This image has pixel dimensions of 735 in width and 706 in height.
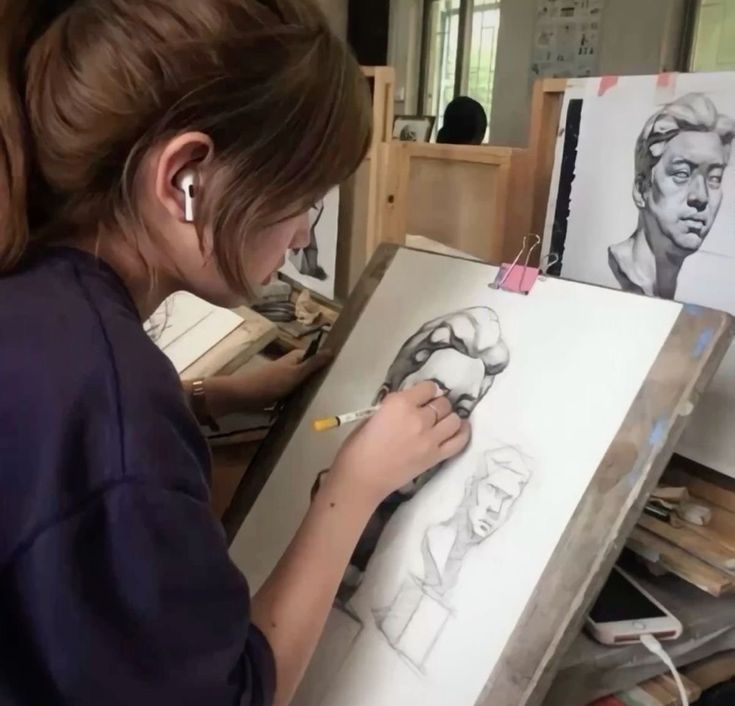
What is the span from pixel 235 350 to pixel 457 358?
53 cm

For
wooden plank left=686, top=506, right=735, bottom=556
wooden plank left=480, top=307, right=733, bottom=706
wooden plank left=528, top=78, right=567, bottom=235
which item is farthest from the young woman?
wooden plank left=528, top=78, right=567, bottom=235

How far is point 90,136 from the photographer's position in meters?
0.58

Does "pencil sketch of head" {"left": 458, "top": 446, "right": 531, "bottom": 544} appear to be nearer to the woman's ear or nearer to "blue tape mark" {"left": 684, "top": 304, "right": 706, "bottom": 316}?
"blue tape mark" {"left": 684, "top": 304, "right": 706, "bottom": 316}

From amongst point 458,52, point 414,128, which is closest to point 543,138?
point 414,128

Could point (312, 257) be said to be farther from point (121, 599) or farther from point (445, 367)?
point (121, 599)

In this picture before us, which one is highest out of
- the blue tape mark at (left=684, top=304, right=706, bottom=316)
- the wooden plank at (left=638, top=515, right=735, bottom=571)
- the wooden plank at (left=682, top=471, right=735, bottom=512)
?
the blue tape mark at (left=684, top=304, right=706, bottom=316)

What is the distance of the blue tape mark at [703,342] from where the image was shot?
24.0 inches

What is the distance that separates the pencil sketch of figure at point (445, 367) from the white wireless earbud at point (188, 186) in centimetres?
26

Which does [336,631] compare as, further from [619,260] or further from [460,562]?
[619,260]

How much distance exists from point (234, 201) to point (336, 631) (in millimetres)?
354

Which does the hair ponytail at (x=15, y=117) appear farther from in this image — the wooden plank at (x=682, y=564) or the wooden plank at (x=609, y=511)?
the wooden plank at (x=682, y=564)

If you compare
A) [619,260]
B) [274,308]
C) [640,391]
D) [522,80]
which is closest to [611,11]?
[522,80]

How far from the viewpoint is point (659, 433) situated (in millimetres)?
601

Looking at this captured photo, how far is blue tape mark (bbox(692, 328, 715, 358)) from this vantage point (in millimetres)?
610
